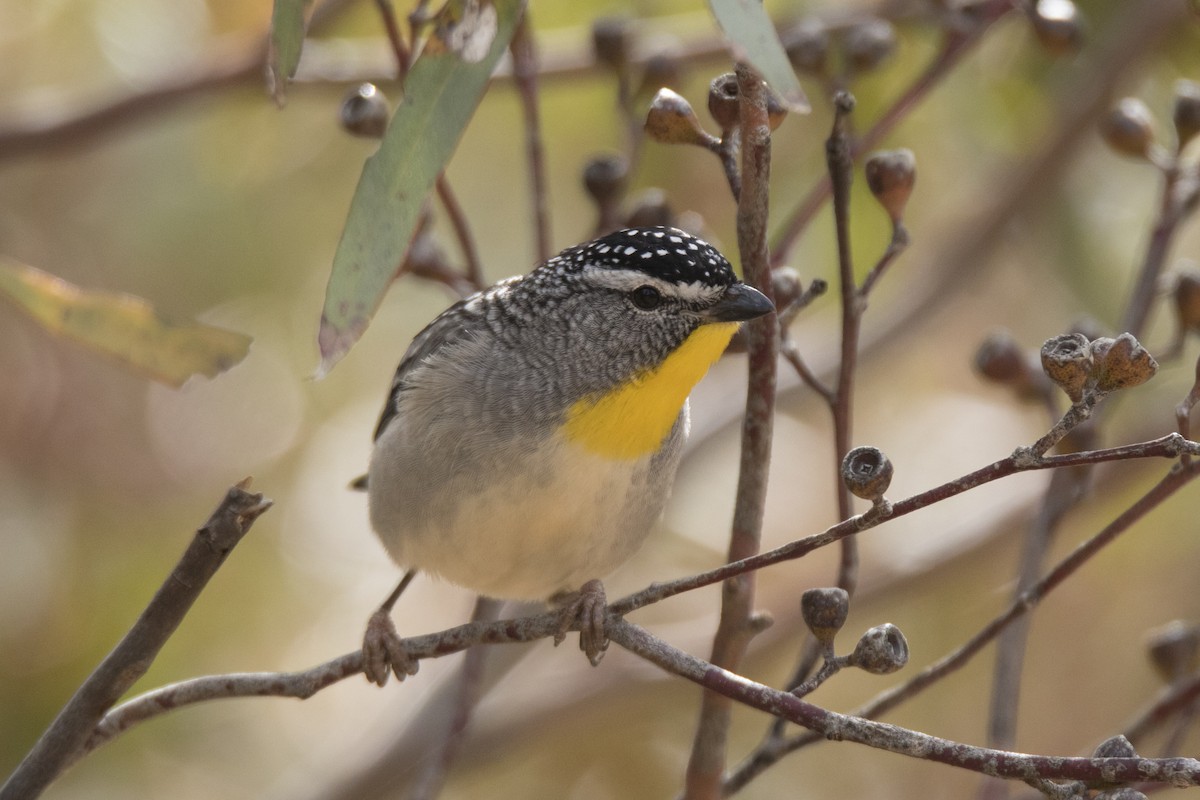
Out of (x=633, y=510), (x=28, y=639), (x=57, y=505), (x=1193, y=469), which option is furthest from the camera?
(x=57, y=505)

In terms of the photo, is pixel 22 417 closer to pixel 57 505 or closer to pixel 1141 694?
pixel 57 505

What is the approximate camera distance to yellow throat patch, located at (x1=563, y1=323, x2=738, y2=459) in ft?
9.18

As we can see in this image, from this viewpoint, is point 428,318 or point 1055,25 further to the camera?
point 428,318

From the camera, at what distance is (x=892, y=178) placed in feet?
7.52

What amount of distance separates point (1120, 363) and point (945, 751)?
0.51m

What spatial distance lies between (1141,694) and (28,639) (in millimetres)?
3444

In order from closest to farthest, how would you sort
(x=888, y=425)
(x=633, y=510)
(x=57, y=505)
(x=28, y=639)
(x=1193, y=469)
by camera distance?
1. (x=1193, y=469)
2. (x=633, y=510)
3. (x=28, y=639)
4. (x=57, y=505)
5. (x=888, y=425)

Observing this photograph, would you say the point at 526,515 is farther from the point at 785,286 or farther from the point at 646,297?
the point at 785,286

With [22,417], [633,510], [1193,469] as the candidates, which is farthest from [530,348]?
[22,417]

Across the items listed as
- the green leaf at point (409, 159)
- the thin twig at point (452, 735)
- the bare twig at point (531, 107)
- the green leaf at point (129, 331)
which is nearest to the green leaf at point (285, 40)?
the green leaf at point (409, 159)

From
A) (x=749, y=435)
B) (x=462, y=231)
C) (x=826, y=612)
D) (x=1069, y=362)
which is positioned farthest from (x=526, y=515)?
(x=1069, y=362)

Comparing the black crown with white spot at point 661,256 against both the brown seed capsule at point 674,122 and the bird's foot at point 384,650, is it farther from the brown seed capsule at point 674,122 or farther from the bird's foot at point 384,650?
the bird's foot at point 384,650

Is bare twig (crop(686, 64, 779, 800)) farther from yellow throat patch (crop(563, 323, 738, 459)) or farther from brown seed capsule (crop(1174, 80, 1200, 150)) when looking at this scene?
brown seed capsule (crop(1174, 80, 1200, 150))

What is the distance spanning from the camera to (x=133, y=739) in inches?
167
